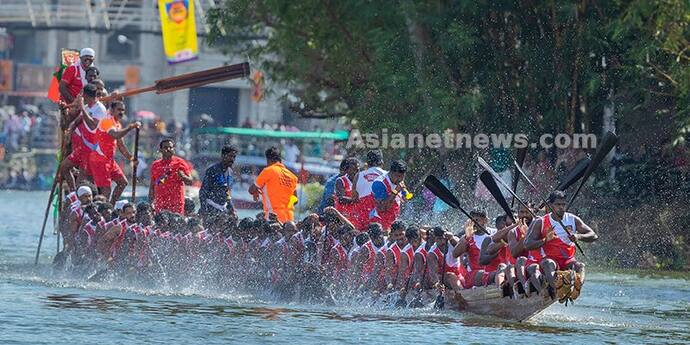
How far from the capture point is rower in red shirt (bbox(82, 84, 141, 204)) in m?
23.7

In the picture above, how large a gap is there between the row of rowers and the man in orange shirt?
552 millimetres

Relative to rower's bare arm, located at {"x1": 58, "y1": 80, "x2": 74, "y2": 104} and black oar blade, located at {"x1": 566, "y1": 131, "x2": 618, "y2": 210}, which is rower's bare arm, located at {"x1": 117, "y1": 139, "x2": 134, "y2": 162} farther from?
black oar blade, located at {"x1": 566, "y1": 131, "x2": 618, "y2": 210}

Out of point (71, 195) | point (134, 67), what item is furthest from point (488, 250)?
point (134, 67)

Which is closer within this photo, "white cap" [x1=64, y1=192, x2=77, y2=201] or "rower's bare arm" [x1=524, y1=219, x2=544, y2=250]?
"rower's bare arm" [x1=524, y1=219, x2=544, y2=250]

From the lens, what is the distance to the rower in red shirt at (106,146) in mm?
23656

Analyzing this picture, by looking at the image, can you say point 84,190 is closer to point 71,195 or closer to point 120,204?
point 71,195

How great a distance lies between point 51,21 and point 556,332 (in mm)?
40239

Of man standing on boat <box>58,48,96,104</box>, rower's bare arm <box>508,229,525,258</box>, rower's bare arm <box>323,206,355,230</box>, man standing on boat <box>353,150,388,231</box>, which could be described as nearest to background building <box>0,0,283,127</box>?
man standing on boat <box>58,48,96,104</box>

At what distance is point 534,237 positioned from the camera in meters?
18.7

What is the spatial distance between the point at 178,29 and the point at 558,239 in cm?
2727

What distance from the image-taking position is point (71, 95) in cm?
2417

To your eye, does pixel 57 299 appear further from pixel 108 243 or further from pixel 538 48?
pixel 538 48

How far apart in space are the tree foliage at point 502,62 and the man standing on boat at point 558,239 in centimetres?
822

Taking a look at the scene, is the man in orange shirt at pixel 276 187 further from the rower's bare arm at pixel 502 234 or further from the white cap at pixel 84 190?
the rower's bare arm at pixel 502 234
